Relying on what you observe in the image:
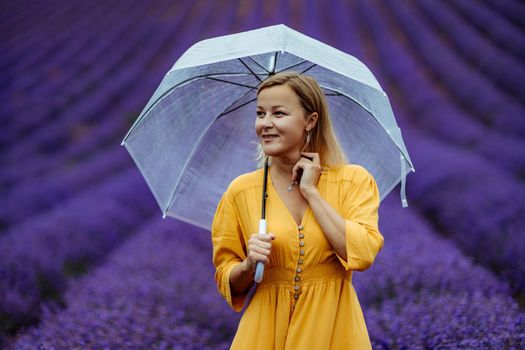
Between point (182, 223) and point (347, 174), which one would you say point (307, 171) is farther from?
point (182, 223)

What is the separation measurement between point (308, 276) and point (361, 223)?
0.18 meters

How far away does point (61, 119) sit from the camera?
7938mm

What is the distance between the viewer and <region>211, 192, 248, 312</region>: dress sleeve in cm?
161

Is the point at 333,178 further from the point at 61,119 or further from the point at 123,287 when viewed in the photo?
the point at 61,119

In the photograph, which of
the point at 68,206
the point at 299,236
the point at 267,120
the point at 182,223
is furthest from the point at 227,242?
the point at 68,206

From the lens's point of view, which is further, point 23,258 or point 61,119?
point 61,119

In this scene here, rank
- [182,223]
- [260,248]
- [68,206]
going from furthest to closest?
1. [68,206]
2. [182,223]
3. [260,248]

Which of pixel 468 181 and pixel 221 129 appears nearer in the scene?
pixel 221 129

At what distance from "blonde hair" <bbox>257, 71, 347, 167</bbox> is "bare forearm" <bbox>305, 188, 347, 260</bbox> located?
18cm

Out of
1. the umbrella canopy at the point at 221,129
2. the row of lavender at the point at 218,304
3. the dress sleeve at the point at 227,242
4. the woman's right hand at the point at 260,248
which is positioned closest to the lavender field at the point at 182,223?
the row of lavender at the point at 218,304

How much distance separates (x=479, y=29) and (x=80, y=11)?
18.7ft

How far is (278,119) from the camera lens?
1.54 meters

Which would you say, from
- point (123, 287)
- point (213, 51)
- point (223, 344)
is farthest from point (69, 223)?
point (213, 51)

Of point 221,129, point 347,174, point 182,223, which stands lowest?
point 182,223
